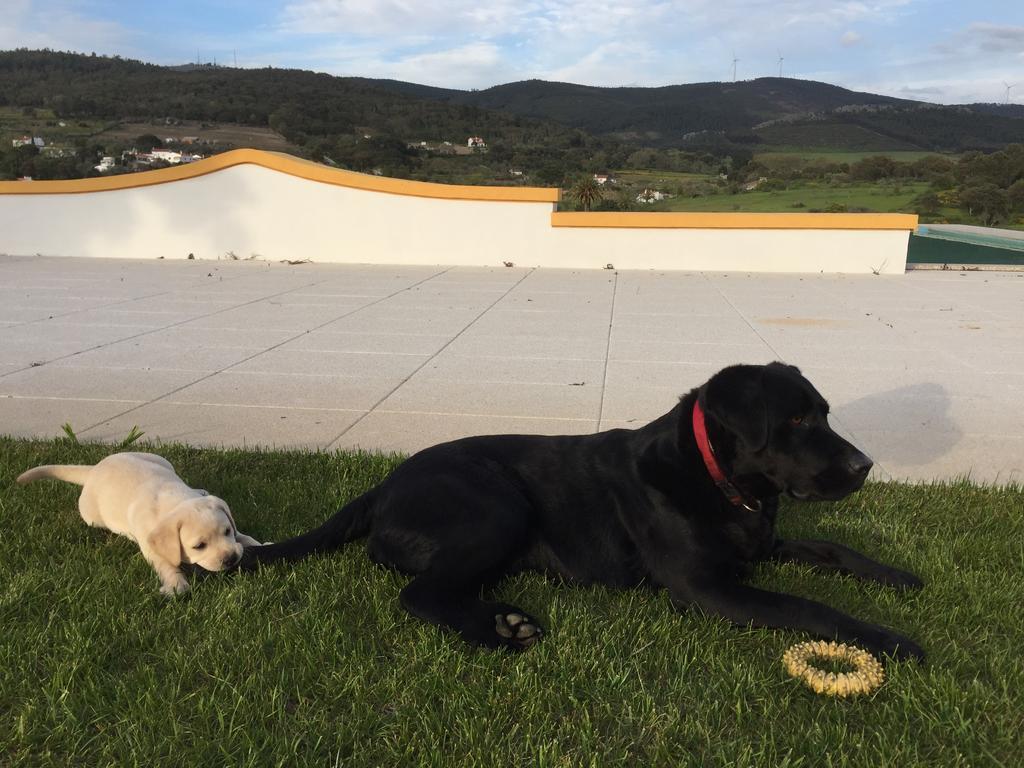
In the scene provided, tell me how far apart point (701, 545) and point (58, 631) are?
2.26 m

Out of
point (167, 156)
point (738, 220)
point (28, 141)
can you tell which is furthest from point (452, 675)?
point (28, 141)

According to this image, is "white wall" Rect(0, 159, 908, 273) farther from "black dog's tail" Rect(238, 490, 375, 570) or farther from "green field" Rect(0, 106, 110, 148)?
"black dog's tail" Rect(238, 490, 375, 570)

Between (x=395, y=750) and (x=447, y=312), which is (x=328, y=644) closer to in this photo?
(x=395, y=750)

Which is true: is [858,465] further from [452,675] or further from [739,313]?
[739,313]

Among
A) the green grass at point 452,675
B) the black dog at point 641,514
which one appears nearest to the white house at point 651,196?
the green grass at point 452,675

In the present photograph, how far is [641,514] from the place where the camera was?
3090 mm

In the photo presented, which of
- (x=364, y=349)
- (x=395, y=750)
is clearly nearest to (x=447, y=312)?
(x=364, y=349)

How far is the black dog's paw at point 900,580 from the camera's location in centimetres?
313

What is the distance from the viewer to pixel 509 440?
3.46m

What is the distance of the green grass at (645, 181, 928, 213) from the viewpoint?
16844 mm

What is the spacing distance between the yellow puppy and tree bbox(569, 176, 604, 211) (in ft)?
51.0

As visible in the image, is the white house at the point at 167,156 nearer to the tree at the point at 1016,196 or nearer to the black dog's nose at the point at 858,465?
the tree at the point at 1016,196

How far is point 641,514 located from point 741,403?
1.87ft

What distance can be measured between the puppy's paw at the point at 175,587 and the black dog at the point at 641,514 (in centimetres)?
23
